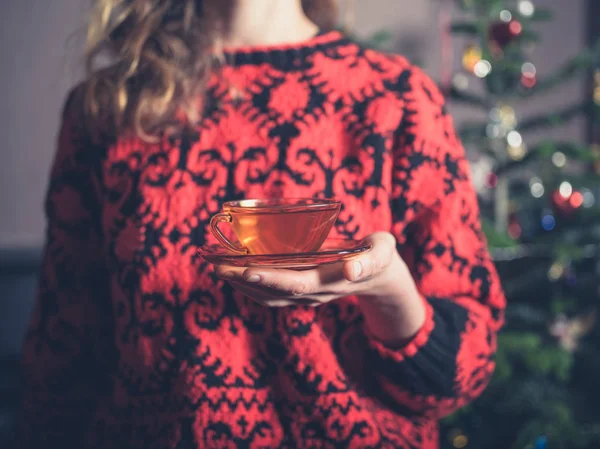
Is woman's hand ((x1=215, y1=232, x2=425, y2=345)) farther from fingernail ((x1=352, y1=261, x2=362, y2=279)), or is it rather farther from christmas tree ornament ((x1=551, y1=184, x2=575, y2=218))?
christmas tree ornament ((x1=551, y1=184, x2=575, y2=218))

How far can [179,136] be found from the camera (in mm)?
778

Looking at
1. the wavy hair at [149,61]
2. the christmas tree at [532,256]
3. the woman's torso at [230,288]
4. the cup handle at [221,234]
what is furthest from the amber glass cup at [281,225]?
the christmas tree at [532,256]

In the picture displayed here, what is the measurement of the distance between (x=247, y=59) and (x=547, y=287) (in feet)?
3.95

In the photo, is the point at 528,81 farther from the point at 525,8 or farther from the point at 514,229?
the point at 514,229

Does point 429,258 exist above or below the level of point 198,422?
above

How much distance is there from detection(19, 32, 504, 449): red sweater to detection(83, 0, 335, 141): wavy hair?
0.03 m

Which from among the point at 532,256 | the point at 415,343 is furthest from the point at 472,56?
the point at 415,343

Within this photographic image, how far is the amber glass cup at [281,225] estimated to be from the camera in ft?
1.64

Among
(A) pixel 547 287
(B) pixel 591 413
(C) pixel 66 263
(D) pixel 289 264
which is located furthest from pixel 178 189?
(B) pixel 591 413

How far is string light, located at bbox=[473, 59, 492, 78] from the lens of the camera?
5.26 ft

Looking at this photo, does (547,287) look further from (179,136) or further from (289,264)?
(289,264)

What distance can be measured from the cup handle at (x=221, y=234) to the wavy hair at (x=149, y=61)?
289 mm

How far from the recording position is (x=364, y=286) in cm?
56

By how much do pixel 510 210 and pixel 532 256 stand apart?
0.24m
